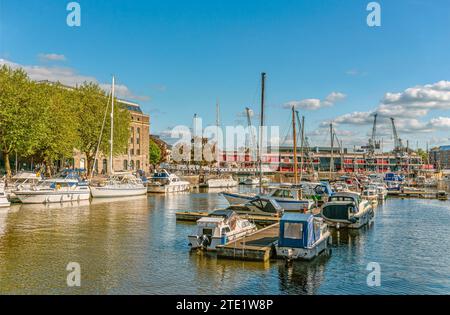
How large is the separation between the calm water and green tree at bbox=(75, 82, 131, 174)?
42640 millimetres

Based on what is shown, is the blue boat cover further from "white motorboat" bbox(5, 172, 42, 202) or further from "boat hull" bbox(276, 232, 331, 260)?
"white motorboat" bbox(5, 172, 42, 202)

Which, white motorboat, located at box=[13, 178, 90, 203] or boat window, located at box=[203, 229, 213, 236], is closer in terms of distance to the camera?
boat window, located at box=[203, 229, 213, 236]

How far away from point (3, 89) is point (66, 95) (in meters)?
22.5

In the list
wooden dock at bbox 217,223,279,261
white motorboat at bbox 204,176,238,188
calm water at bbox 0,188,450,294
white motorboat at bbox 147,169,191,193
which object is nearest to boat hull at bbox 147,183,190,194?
white motorboat at bbox 147,169,191,193

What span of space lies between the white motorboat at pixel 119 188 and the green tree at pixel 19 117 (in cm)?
1083

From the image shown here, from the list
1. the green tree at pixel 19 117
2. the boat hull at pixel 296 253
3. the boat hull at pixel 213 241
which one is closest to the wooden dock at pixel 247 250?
A: the boat hull at pixel 213 241

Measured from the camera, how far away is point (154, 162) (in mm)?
166000

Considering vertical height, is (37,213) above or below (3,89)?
below

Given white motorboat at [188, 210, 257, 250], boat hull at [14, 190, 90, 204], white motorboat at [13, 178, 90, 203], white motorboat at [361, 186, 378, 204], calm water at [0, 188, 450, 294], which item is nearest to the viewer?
calm water at [0, 188, 450, 294]

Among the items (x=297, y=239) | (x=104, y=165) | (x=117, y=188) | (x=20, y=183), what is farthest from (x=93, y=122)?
(x=297, y=239)

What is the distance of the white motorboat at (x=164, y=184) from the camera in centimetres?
8431

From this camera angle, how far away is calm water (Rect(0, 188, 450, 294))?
21.6 metres
